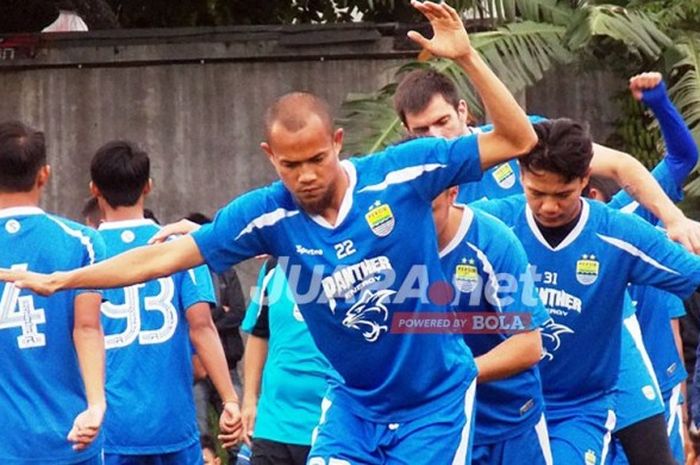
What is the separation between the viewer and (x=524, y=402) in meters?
8.73

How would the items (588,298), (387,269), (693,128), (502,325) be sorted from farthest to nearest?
(693,128)
(588,298)
(502,325)
(387,269)

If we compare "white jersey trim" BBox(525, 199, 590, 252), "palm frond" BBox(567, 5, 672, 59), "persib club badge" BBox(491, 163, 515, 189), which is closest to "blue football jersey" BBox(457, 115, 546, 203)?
"persib club badge" BBox(491, 163, 515, 189)

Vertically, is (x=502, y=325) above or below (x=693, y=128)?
below

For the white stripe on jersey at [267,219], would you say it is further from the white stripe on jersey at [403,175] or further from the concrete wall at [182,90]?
the concrete wall at [182,90]

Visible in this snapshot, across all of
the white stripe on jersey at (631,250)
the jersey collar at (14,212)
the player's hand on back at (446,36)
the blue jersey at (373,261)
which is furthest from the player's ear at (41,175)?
the white stripe on jersey at (631,250)

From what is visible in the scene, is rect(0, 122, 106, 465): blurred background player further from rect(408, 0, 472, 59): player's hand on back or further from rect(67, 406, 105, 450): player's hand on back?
rect(408, 0, 472, 59): player's hand on back

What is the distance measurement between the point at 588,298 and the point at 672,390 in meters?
2.41

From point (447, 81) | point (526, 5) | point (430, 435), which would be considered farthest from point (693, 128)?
point (430, 435)

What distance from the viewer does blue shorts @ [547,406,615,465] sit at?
9.14 m

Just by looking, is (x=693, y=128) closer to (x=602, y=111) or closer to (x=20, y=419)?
(x=602, y=111)

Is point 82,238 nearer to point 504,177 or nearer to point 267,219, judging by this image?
point 267,219

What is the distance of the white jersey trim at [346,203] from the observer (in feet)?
25.3

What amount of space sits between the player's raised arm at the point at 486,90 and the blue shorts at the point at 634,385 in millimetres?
2445

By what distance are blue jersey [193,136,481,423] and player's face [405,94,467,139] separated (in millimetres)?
1584
